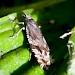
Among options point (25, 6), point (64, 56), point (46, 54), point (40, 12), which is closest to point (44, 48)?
point (46, 54)

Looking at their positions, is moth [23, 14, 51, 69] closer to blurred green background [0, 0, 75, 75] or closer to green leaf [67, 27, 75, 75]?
blurred green background [0, 0, 75, 75]

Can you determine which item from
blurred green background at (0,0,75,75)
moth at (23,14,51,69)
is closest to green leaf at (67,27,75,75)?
blurred green background at (0,0,75,75)

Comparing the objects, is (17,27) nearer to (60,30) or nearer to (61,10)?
(60,30)

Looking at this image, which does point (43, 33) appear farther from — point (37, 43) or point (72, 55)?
point (72, 55)

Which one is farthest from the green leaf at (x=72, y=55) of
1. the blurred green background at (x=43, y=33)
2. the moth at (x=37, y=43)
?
the moth at (x=37, y=43)

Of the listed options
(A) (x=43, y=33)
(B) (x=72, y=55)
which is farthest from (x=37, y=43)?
(B) (x=72, y=55)

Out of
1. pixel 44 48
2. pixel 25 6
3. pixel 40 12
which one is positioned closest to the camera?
pixel 44 48

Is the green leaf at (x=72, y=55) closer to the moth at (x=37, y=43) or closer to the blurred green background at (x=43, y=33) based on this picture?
the blurred green background at (x=43, y=33)
